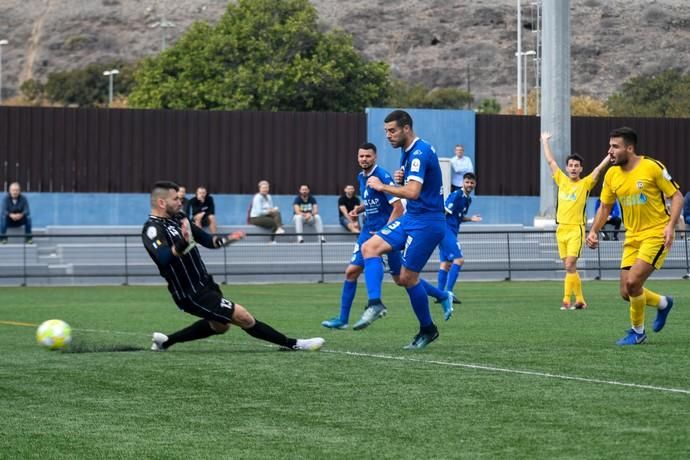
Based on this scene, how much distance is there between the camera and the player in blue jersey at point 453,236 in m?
21.2

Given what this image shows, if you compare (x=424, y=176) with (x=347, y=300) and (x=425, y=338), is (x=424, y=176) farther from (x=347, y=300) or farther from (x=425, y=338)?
(x=347, y=300)

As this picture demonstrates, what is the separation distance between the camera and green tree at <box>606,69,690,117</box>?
87.3m

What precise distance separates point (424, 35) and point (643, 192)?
114 meters

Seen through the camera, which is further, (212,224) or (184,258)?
(212,224)

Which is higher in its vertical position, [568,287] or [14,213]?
[14,213]

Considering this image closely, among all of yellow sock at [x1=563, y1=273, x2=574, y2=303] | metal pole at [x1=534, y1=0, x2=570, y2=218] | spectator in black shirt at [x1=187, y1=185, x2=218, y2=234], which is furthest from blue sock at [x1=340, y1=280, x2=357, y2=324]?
metal pole at [x1=534, y1=0, x2=570, y2=218]

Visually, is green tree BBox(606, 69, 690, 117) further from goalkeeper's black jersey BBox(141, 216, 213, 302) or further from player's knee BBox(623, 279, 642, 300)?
goalkeeper's black jersey BBox(141, 216, 213, 302)

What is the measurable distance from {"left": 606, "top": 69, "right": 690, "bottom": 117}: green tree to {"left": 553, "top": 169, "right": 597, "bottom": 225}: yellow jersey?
68.1m

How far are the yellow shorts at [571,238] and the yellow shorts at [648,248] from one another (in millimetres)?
6912

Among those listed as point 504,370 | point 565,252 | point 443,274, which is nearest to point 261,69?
point 443,274

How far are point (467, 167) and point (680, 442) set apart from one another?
24.7 meters

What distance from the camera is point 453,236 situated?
21531mm

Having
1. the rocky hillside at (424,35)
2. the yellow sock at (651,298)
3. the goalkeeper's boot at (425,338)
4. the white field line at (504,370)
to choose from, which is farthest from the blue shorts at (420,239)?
the rocky hillside at (424,35)

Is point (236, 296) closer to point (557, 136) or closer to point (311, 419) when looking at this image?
point (557, 136)
